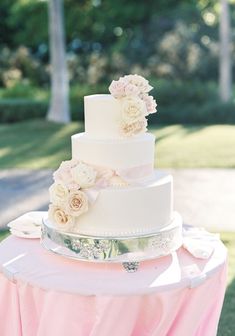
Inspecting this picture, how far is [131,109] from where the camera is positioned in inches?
120

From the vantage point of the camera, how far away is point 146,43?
24969 mm

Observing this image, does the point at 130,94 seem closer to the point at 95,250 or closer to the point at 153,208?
the point at 153,208

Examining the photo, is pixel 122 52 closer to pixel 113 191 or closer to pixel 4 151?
pixel 4 151

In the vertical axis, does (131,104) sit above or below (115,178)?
above

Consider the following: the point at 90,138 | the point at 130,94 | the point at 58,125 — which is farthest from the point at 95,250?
the point at 58,125

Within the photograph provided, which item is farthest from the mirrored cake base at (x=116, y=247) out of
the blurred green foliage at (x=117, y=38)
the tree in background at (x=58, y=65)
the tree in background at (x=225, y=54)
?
the blurred green foliage at (x=117, y=38)

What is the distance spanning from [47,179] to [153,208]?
254 inches

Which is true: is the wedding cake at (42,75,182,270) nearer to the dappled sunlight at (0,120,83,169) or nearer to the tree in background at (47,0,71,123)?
the dappled sunlight at (0,120,83,169)

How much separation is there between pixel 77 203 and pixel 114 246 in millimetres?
288

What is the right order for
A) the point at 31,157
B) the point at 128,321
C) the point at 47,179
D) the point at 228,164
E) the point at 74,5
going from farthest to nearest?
the point at 74,5 → the point at 31,157 → the point at 228,164 → the point at 47,179 → the point at 128,321

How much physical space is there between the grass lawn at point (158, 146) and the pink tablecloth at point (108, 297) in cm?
715

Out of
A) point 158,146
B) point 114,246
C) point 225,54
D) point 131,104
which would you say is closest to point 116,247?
point 114,246

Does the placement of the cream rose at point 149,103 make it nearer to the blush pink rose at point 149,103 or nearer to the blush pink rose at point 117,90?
Answer: the blush pink rose at point 149,103

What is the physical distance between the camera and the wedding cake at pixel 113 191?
9.91 feet
